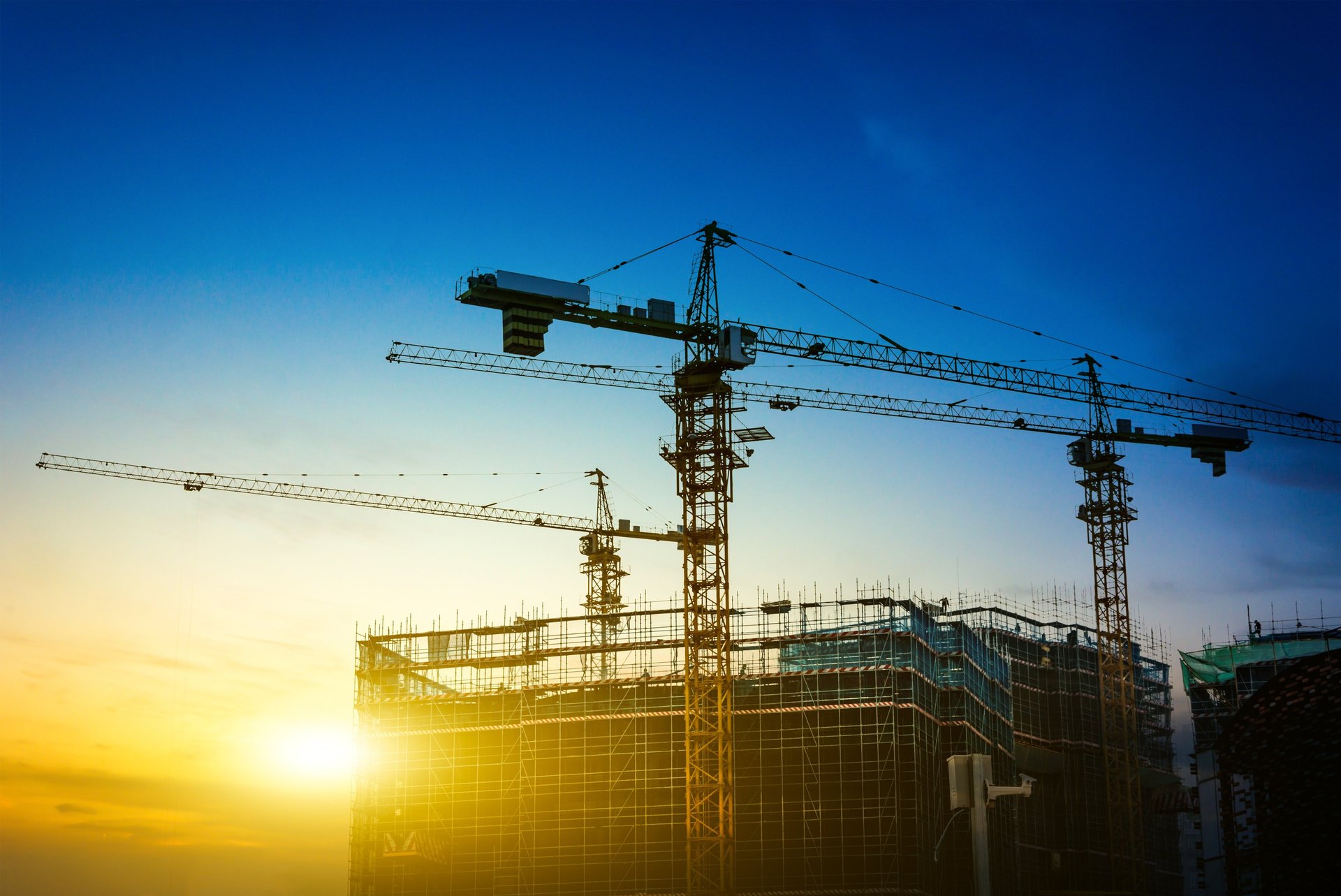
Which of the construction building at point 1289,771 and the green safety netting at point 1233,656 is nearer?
the construction building at point 1289,771

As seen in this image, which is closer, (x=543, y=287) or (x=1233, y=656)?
(x=543, y=287)

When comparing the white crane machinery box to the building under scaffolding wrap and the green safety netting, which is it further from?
the green safety netting

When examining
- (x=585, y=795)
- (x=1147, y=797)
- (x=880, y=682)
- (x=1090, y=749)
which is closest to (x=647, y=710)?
(x=585, y=795)

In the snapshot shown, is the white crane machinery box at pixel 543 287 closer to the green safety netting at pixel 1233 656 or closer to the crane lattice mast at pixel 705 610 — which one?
the crane lattice mast at pixel 705 610

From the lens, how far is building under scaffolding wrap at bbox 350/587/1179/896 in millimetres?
74938

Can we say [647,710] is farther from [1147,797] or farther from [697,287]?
[1147,797]

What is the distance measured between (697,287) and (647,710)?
2401cm

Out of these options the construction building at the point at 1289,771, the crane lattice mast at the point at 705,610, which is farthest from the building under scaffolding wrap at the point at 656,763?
the construction building at the point at 1289,771

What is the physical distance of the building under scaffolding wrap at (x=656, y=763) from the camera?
74938mm

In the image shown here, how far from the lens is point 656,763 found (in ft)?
257

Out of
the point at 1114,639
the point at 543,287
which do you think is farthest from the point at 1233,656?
the point at 543,287

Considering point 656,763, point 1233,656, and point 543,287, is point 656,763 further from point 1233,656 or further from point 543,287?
point 1233,656

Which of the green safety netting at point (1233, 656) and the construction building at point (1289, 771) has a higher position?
the green safety netting at point (1233, 656)

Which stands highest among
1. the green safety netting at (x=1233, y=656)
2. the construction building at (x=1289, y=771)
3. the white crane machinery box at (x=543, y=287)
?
the white crane machinery box at (x=543, y=287)
